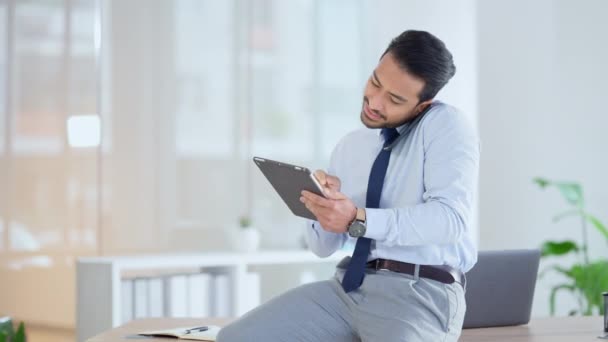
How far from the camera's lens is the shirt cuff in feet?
7.52

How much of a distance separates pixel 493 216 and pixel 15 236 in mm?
2737

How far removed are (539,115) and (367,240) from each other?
139 inches

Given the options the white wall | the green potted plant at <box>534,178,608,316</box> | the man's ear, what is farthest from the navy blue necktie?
the white wall

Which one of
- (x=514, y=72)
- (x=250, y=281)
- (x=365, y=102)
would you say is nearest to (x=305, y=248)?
(x=250, y=281)

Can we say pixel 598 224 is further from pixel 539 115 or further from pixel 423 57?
pixel 423 57

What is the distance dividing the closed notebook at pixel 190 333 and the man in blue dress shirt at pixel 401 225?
0.76 ft

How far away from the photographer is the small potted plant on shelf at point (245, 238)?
4828mm

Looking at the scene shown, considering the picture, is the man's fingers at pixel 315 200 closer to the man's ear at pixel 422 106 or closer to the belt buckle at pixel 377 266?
the belt buckle at pixel 377 266

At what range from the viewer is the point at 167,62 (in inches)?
203

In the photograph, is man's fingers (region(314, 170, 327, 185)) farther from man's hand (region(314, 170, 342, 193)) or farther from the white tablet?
the white tablet

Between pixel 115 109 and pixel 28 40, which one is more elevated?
pixel 28 40

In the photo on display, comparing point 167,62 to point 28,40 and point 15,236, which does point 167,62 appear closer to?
point 28,40

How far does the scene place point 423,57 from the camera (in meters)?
2.46

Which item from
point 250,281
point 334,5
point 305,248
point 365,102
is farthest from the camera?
point 334,5
